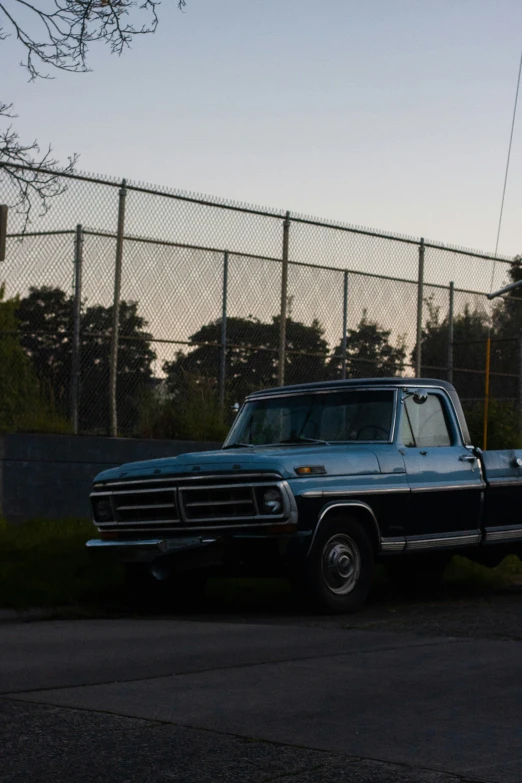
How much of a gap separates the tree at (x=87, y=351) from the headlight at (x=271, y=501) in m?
4.67

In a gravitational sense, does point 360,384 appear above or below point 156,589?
above

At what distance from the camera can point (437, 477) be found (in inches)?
469

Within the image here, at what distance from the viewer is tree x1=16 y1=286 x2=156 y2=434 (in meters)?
14.5

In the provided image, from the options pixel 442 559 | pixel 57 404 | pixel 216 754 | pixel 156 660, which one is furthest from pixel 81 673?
pixel 57 404

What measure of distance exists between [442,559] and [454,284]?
25.8 feet

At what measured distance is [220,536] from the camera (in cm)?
1063

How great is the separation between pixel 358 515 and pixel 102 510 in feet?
7.52

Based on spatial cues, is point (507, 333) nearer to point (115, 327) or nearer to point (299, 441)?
point (115, 327)

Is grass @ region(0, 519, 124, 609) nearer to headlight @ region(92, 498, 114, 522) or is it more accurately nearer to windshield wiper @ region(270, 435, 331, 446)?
headlight @ region(92, 498, 114, 522)

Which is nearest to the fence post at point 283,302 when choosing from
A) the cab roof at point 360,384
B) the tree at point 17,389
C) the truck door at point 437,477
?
the tree at point 17,389

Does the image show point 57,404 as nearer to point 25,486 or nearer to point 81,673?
point 25,486

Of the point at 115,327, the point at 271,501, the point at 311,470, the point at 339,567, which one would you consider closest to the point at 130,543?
the point at 271,501

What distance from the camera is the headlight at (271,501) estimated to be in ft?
34.5

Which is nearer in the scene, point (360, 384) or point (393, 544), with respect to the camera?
point (393, 544)
